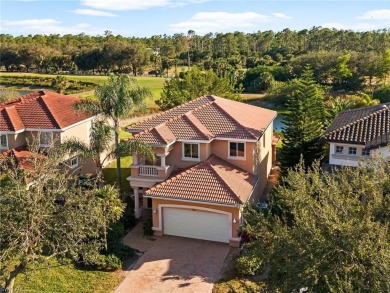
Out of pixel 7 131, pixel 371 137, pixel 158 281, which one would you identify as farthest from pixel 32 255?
pixel 371 137

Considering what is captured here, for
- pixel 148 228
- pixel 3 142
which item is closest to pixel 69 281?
pixel 148 228

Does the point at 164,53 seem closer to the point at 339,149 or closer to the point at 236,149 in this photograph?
the point at 236,149

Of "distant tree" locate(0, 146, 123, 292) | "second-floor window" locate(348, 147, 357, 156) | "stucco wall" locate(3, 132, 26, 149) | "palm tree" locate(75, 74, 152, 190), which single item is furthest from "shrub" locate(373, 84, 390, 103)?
"distant tree" locate(0, 146, 123, 292)

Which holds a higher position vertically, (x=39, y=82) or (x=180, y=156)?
(x=39, y=82)

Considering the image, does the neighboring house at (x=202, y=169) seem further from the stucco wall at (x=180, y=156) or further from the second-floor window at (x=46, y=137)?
the second-floor window at (x=46, y=137)

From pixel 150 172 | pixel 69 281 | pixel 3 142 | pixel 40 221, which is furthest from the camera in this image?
pixel 3 142

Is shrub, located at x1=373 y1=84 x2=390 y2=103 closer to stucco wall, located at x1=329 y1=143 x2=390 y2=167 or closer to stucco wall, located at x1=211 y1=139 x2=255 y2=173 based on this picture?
stucco wall, located at x1=329 y1=143 x2=390 y2=167

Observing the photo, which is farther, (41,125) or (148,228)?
(41,125)

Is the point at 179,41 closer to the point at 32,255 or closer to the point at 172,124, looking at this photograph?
the point at 172,124
